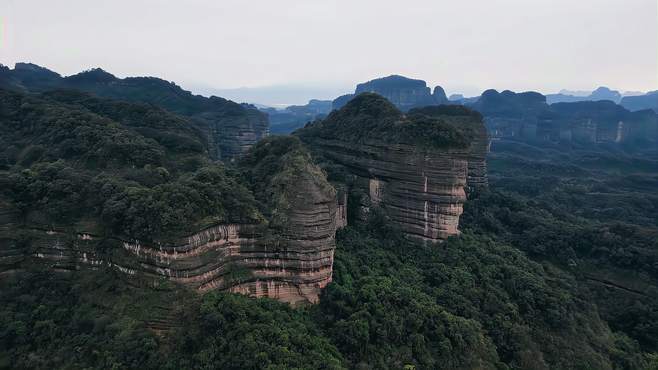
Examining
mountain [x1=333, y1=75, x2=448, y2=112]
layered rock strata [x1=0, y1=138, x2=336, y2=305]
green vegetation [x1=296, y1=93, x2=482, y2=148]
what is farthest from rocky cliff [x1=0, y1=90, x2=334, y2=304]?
mountain [x1=333, y1=75, x2=448, y2=112]

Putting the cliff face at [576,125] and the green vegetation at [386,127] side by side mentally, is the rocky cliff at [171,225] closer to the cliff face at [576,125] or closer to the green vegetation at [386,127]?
the green vegetation at [386,127]

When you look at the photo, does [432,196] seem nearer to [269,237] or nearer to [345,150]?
[345,150]

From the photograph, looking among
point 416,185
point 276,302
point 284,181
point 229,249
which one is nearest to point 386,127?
point 416,185

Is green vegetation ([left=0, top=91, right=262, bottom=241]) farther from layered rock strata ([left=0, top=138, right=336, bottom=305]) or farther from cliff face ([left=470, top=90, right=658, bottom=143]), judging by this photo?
cliff face ([left=470, top=90, right=658, bottom=143])

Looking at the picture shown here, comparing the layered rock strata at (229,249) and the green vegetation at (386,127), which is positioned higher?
the green vegetation at (386,127)

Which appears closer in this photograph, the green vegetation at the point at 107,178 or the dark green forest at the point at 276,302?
the dark green forest at the point at 276,302

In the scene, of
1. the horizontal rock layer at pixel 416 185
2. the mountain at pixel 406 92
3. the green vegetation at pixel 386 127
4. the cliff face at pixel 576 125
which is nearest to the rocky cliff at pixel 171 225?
the horizontal rock layer at pixel 416 185

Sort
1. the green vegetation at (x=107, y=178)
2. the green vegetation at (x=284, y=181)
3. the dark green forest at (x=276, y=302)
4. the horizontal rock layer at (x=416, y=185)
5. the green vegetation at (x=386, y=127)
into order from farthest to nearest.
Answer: the green vegetation at (x=386, y=127) < the horizontal rock layer at (x=416, y=185) < the green vegetation at (x=284, y=181) < the green vegetation at (x=107, y=178) < the dark green forest at (x=276, y=302)

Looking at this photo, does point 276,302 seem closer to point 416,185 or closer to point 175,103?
point 416,185

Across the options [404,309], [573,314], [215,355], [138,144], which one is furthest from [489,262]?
[138,144]
